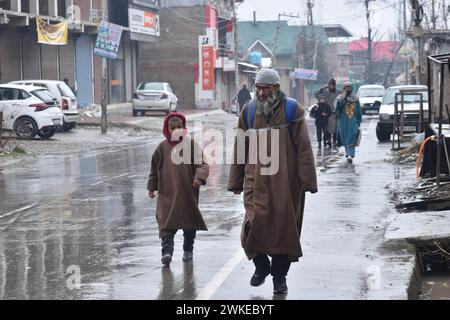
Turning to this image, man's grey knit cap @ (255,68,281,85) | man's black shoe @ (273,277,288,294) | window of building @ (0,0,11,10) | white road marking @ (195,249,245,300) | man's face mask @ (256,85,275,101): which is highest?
window of building @ (0,0,11,10)

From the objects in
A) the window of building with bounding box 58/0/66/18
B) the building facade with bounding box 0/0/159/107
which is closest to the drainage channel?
the building facade with bounding box 0/0/159/107

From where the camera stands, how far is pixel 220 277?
28.4 feet

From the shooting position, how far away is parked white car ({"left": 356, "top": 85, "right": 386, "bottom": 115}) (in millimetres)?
44394

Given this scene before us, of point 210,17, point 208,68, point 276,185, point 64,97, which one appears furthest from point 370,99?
point 276,185

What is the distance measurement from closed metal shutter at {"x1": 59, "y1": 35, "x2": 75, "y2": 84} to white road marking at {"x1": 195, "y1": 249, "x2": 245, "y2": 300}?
3559 cm

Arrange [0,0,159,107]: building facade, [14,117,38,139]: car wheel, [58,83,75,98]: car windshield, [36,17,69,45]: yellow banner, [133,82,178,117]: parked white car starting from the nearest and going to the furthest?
[14,117,38,139]: car wheel → [58,83,75,98]: car windshield → [36,17,69,45]: yellow banner → [0,0,159,107]: building facade → [133,82,178,117]: parked white car

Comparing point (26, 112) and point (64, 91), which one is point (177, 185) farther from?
point (64, 91)

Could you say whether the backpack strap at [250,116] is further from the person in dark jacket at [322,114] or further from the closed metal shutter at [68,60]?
the closed metal shutter at [68,60]

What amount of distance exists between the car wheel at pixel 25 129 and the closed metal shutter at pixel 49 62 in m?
15.1

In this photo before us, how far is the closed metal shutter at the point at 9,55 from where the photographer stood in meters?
39.7

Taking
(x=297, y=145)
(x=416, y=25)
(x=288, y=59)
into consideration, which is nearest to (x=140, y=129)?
(x=416, y=25)

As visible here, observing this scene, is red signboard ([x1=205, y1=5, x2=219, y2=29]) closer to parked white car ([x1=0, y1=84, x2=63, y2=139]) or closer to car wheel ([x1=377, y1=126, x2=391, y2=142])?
parked white car ([x1=0, y1=84, x2=63, y2=139])

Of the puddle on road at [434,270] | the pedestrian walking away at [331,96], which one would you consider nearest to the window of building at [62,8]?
the pedestrian walking away at [331,96]
